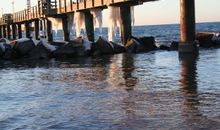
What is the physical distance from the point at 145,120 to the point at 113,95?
12.2ft

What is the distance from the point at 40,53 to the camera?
114 ft

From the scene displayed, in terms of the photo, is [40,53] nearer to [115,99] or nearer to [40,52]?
[40,52]

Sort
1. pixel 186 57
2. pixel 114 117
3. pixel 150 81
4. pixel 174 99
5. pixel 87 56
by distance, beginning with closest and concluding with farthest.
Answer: pixel 114 117 < pixel 174 99 < pixel 150 81 < pixel 186 57 < pixel 87 56

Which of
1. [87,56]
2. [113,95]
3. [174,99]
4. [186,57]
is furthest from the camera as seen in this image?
[87,56]

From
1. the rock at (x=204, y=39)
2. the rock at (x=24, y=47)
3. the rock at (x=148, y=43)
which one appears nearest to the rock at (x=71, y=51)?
the rock at (x=24, y=47)

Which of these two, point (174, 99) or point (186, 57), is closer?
point (174, 99)

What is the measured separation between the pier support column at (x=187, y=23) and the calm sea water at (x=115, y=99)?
626 cm

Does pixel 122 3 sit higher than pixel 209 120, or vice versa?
pixel 122 3

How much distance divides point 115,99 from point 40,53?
21.0m

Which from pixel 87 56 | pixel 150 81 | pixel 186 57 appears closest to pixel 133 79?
pixel 150 81

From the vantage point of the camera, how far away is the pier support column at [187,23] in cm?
2883

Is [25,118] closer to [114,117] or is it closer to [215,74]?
[114,117]

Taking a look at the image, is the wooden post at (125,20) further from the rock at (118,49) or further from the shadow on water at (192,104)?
the shadow on water at (192,104)

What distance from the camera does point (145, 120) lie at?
1139cm
